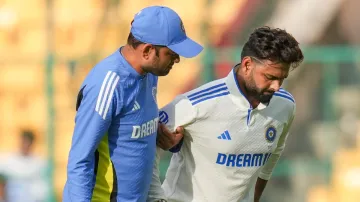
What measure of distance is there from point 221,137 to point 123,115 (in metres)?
0.59

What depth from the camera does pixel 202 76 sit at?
799 cm

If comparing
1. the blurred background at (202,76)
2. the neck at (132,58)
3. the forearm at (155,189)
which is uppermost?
the neck at (132,58)

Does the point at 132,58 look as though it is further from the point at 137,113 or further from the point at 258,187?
the point at 258,187

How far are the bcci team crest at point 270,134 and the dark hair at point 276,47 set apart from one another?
0.34 m

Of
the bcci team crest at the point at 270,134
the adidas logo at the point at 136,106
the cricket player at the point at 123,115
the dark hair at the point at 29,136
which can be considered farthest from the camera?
the dark hair at the point at 29,136

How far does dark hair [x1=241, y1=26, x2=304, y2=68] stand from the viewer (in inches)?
152

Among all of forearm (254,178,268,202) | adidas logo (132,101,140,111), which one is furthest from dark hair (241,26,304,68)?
forearm (254,178,268,202)

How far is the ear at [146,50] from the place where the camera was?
12.0 ft

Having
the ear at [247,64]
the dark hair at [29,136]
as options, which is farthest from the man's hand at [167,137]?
the dark hair at [29,136]

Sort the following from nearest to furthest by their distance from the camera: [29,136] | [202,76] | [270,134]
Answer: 1. [270,134]
2. [202,76]
3. [29,136]

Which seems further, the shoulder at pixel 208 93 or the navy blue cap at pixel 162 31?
the shoulder at pixel 208 93

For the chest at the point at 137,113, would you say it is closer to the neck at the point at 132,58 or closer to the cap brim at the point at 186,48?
the neck at the point at 132,58

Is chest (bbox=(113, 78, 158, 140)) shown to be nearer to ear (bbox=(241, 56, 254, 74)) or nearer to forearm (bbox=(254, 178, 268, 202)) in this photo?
ear (bbox=(241, 56, 254, 74))

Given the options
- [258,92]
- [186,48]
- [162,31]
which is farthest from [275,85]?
[162,31]
